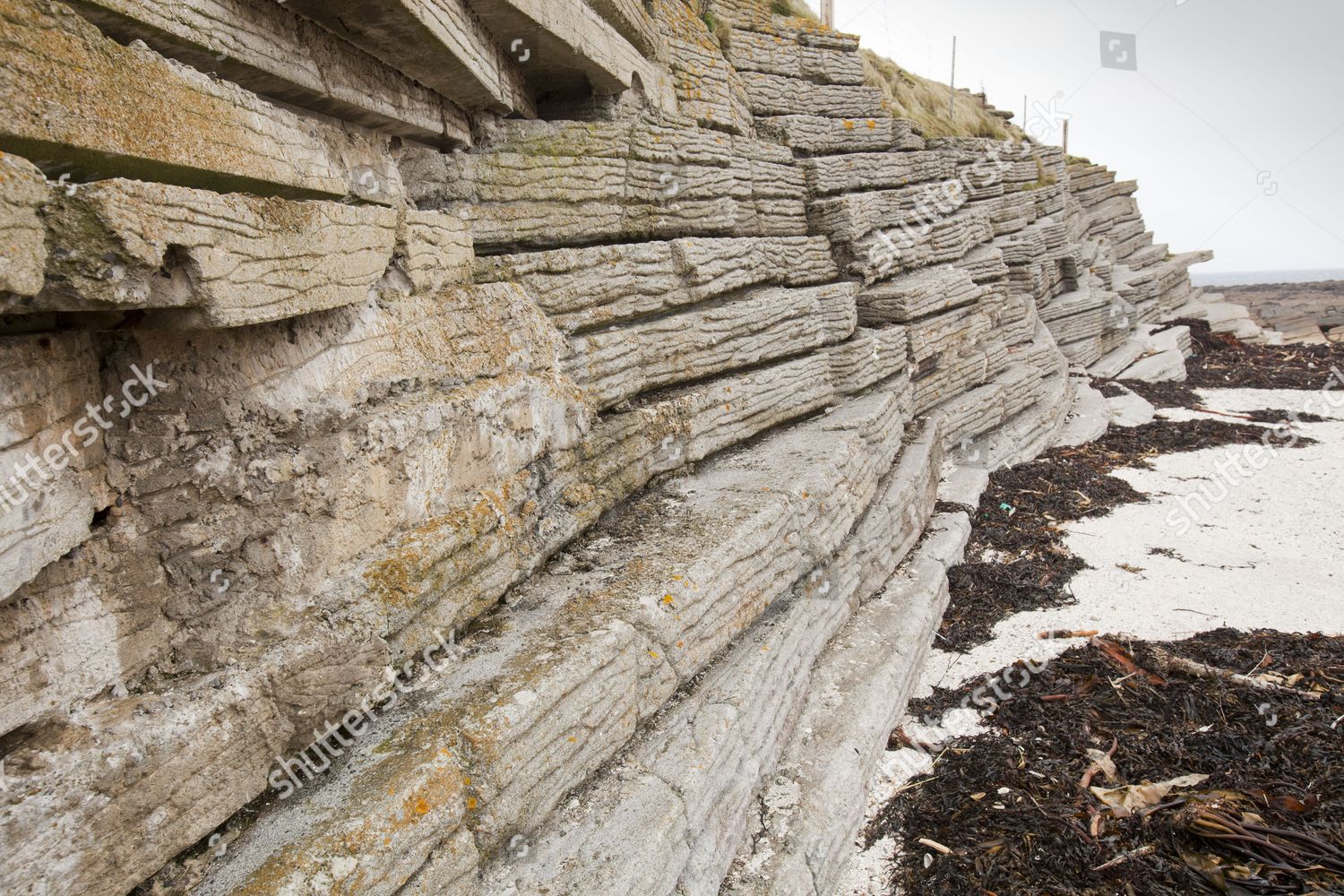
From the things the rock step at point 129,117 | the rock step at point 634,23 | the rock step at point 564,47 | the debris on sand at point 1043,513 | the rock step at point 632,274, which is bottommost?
the debris on sand at point 1043,513

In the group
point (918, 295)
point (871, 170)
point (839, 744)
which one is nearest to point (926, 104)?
point (871, 170)

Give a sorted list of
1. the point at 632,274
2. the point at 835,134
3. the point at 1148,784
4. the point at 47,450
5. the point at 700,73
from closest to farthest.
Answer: the point at 47,450
the point at 1148,784
the point at 632,274
the point at 700,73
the point at 835,134

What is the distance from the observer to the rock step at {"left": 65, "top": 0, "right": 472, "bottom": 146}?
9.23 ft

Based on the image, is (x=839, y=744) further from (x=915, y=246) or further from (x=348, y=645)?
(x=915, y=246)

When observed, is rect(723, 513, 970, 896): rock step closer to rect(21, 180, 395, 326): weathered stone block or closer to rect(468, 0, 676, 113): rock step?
rect(21, 180, 395, 326): weathered stone block

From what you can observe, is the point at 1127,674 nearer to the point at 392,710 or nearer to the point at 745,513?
the point at 745,513

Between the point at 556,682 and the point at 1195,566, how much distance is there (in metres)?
7.21

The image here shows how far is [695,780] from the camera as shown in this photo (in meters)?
3.73

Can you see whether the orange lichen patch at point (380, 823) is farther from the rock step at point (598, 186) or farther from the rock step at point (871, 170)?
the rock step at point (871, 170)

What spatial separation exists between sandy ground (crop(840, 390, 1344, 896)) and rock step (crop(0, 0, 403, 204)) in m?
4.64

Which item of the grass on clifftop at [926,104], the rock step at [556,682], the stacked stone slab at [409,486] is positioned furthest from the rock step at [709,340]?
the grass on clifftop at [926,104]

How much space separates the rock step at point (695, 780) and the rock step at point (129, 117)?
291 cm

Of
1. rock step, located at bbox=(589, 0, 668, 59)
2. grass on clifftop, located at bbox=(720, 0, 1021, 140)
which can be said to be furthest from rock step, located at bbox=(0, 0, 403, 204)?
grass on clifftop, located at bbox=(720, 0, 1021, 140)

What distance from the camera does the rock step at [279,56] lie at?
9.23 feet
